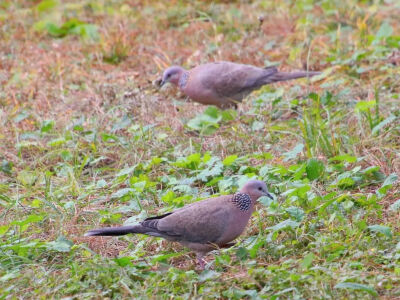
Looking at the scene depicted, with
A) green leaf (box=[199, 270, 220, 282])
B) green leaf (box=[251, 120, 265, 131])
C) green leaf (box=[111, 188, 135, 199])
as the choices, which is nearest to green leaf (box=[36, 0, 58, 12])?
green leaf (box=[251, 120, 265, 131])

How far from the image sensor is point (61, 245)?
438 cm

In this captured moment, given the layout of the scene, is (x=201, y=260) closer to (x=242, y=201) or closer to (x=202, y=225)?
(x=202, y=225)

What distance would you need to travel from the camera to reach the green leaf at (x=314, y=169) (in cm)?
518

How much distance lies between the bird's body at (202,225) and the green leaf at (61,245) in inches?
11.0

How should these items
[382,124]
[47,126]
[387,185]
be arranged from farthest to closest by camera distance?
[47,126] → [382,124] → [387,185]

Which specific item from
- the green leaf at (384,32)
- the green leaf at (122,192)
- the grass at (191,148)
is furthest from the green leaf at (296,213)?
the green leaf at (384,32)

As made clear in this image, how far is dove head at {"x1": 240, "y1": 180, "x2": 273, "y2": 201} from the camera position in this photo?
179 inches

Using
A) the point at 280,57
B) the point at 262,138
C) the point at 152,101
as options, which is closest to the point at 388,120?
the point at 262,138

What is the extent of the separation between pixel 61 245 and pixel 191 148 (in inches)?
78.1

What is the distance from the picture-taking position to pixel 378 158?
5441mm

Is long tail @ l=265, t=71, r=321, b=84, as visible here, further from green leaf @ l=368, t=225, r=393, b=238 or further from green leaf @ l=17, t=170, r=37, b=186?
green leaf @ l=368, t=225, r=393, b=238

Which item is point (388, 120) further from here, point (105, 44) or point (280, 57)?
point (105, 44)

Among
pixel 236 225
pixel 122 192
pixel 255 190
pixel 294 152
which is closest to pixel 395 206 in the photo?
pixel 255 190

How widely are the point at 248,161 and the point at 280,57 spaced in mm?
3123
